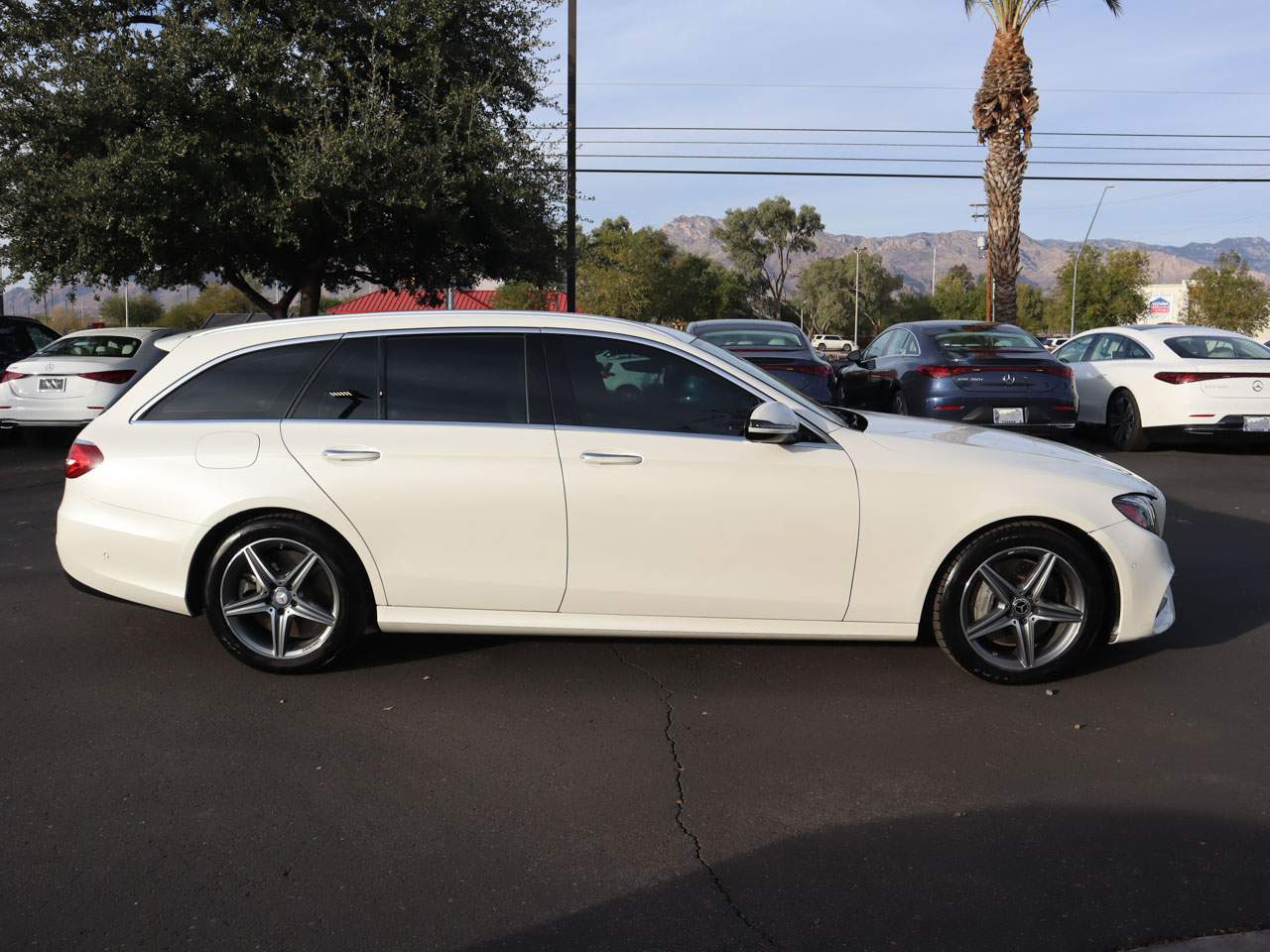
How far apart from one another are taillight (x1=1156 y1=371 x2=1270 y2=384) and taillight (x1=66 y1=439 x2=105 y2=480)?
1059cm

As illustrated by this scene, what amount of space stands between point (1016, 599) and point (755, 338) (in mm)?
8503

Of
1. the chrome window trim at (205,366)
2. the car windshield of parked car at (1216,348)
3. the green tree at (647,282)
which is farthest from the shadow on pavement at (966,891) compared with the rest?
the green tree at (647,282)

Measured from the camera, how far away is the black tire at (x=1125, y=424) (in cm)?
1206

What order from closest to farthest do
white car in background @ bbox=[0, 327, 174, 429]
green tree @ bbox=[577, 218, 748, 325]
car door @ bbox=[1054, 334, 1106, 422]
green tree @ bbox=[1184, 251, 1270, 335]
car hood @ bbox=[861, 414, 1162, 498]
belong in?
car hood @ bbox=[861, 414, 1162, 498] → white car in background @ bbox=[0, 327, 174, 429] → car door @ bbox=[1054, 334, 1106, 422] → green tree @ bbox=[577, 218, 748, 325] → green tree @ bbox=[1184, 251, 1270, 335]

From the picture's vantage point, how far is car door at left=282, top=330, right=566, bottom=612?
4.61m

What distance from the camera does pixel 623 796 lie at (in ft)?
12.1

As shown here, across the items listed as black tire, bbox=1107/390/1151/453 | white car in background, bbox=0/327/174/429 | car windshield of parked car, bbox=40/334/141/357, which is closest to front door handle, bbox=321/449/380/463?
white car in background, bbox=0/327/174/429

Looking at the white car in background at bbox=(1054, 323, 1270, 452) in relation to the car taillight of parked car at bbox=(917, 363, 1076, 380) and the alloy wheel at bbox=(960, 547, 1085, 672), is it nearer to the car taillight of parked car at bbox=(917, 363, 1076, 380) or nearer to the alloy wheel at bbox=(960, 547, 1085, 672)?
the car taillight of parked car at bbox=(917, 363, 1076, 380)

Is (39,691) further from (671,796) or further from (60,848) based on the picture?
(671,796)

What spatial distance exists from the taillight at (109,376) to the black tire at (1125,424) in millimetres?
11396

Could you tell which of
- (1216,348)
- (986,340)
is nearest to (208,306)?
(986,340)

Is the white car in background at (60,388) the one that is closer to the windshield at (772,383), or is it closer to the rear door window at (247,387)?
the rear door window at (247,387)

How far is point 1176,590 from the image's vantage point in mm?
6363

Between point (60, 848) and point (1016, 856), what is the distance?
9.45ft
